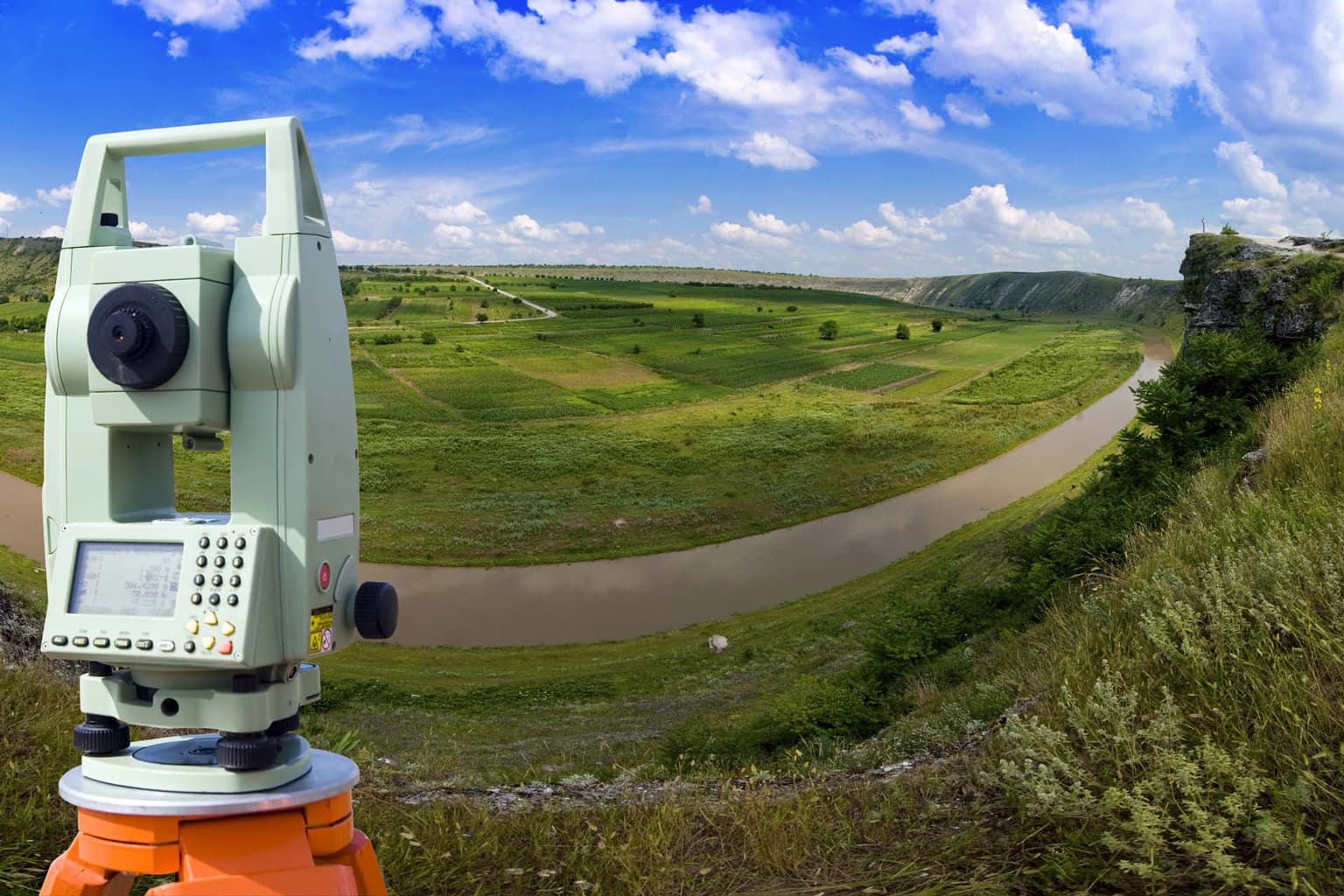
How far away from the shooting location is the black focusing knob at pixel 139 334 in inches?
83.0

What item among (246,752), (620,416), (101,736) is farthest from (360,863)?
(620,416)

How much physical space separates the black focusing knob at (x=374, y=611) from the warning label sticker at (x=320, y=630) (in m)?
0.10

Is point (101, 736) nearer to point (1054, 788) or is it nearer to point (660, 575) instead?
point (1054, 788)

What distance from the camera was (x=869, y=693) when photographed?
10984mm

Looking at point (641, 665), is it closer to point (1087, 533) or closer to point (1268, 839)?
point (1087, 533)

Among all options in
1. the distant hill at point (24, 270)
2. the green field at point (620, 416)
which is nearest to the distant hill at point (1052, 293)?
the green field at point (620, 416)

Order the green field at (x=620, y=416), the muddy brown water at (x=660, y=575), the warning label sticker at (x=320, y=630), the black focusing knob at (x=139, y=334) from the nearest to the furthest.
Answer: the black focusing knob at (x=139, y=334) < the warning label sticker at (x=320, y=630) < the muddy brown water at (x=660, y=575) < the green field at (x=620, y=416)

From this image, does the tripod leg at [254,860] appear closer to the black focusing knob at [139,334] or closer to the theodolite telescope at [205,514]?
the theodolite telescope at [205,514]

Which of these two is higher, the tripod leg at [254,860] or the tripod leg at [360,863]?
the tripod leg at [254,860]

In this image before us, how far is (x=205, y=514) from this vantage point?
225 cm

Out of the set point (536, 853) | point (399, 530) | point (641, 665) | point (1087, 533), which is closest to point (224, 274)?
point (536, 853)

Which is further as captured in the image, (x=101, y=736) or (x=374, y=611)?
(x=374, y=611)

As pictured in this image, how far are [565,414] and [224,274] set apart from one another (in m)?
33.7

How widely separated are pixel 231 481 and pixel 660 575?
82.3 feet
